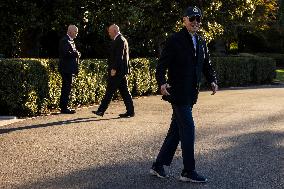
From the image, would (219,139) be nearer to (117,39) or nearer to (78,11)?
(117,39)

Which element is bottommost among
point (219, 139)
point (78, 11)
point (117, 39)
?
point (219, 139)

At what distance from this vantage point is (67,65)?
11.6 meters

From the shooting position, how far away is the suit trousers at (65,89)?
Answer: 11.6 m

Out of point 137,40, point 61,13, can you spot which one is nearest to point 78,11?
point 61,13

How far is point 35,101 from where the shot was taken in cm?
1130

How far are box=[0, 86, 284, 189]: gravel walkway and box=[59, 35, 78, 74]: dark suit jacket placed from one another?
0.95 metres

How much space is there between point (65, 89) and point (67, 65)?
1.63 feet

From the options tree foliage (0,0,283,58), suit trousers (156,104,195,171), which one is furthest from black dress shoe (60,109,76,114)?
suit trousers (156,104,195,171)

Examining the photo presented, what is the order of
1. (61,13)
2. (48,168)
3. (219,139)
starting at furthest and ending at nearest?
(61,13), (219,139), (48,168)

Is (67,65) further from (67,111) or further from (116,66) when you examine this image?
(116,66)

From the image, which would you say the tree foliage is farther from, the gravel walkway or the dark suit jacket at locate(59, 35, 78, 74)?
the gravel walkway

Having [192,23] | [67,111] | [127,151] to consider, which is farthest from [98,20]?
[192,23]

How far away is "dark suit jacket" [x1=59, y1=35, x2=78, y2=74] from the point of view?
11570 millimetres

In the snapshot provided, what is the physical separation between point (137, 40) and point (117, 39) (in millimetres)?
12471
